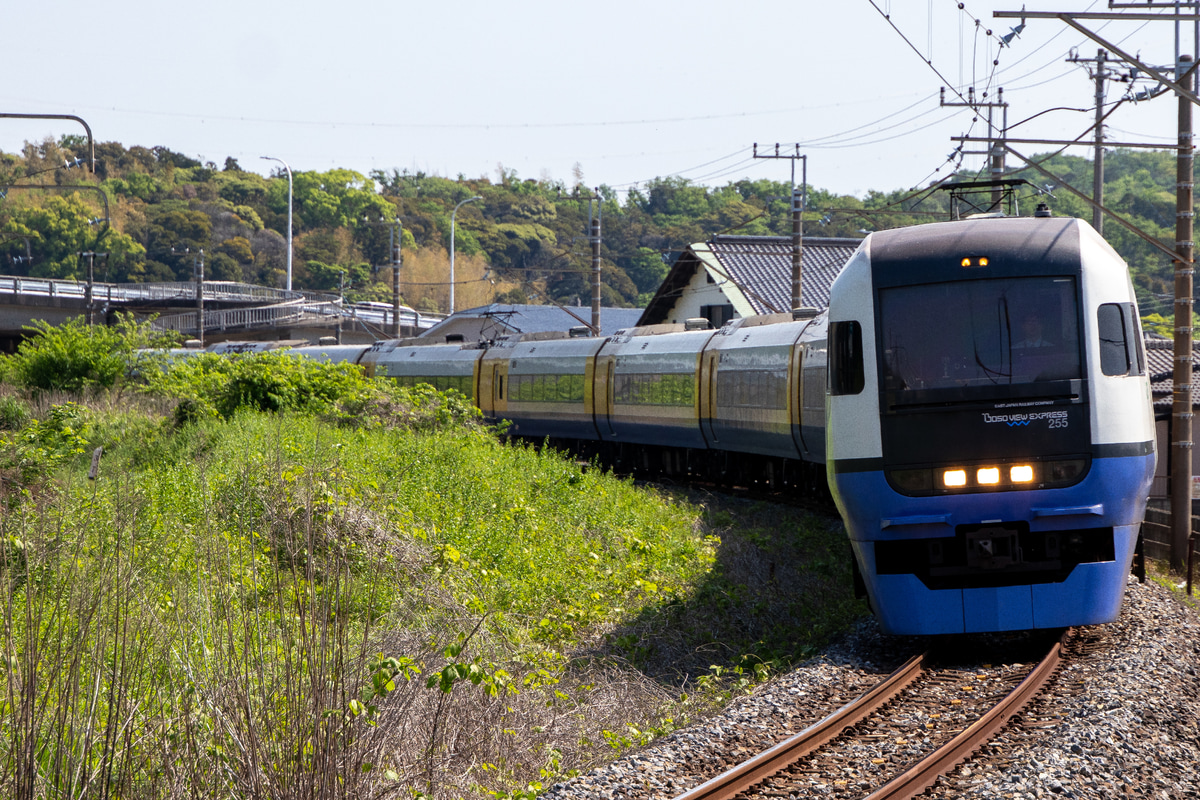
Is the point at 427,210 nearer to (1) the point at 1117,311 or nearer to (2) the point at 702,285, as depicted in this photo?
(2) the point at 702,285

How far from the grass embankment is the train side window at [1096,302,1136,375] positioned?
3129mm

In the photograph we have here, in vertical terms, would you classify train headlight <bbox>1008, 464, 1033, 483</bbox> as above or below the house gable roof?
below

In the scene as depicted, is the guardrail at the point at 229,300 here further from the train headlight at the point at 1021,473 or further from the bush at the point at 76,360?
the train headlight at the point at 1021,473

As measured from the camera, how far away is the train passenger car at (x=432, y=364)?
96.9 ft

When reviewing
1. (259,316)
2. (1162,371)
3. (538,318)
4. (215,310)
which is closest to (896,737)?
(1162,371)

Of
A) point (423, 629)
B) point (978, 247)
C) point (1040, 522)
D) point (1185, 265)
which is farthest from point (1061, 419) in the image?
point (1185, 265)

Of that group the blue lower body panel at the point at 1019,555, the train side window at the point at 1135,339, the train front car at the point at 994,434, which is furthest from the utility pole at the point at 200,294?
the train side window at the point at 1135,339

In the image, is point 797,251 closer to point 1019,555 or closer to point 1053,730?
point 1019,555

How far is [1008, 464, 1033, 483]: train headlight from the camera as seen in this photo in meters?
8.68

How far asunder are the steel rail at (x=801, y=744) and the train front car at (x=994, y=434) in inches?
30.7

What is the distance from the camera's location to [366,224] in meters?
86.6

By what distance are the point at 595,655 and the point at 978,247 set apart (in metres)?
4.32

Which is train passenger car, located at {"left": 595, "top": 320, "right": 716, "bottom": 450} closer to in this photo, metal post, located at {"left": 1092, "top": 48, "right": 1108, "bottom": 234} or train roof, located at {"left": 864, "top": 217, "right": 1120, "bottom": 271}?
metal post, located at {"left": 1092, "top": 48, "right": 1108, "bottom": 234}

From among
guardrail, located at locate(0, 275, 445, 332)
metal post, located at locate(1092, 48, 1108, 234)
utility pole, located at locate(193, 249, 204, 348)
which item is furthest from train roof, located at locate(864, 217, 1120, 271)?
guardrail, located at locate(0, 275, 445, 332)
